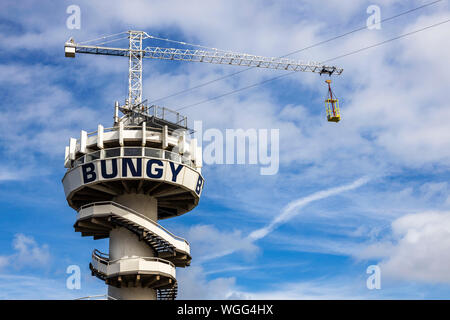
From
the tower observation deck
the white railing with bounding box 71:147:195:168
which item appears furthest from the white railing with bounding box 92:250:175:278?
the white railing with bounding box 71:147:195:168

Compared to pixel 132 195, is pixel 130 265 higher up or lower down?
lower down

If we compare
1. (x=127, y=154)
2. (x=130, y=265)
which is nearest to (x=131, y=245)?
(x=130, y=265)

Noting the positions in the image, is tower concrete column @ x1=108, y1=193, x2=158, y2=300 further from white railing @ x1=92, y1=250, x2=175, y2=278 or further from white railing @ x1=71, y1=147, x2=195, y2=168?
white railing @ x1=71, y1=147, x2=195, y2=168

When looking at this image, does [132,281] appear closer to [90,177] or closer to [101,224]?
[101,224]

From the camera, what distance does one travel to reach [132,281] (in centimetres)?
Result: 7588

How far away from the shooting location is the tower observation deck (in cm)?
7588

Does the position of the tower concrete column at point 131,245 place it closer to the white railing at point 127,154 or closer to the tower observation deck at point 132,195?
the tower observation deck at point 132,195

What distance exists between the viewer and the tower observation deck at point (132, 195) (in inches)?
2987

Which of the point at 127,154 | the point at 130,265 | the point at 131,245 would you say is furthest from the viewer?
the point at 127,154

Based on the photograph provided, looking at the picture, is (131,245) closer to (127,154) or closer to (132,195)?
(132,195)

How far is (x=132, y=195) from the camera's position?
261 ft

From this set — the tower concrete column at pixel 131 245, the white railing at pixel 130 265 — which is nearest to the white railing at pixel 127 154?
the tower concrete column at pixel 131 245
